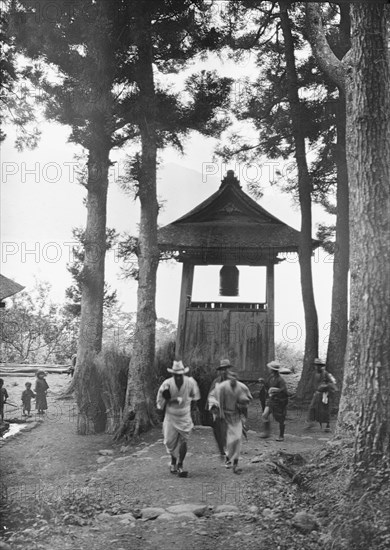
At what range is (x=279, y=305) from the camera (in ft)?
120

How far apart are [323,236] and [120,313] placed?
9965 mm

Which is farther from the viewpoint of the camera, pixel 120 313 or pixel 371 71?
pixel 120 313

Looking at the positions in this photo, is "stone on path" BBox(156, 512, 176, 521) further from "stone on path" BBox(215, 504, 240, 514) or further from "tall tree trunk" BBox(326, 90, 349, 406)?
"tall tree trunk" BBox(326, 90, 349, 406)

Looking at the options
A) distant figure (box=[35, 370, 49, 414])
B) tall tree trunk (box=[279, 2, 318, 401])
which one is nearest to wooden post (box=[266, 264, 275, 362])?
tall tree trunk (box=[279, 2, 318, 401])

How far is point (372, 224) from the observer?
7.79m

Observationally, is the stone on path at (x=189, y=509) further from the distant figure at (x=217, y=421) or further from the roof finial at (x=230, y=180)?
the roof finial at (x=230, y=180)

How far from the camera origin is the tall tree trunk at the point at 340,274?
16547mm

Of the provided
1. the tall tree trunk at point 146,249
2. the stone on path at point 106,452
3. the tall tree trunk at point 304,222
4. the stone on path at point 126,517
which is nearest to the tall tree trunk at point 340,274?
the tall tree trunk at point 304,222

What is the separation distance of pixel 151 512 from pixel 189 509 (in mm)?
470

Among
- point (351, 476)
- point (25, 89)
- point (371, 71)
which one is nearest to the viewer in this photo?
point (351, 476)

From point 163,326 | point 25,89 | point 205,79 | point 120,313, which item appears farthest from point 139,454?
point 163,326

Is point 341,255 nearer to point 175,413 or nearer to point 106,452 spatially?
Result: point 106,452

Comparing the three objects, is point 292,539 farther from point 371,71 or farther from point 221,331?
point 221,331

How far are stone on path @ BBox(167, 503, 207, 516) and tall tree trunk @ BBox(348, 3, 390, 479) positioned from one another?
193cm
